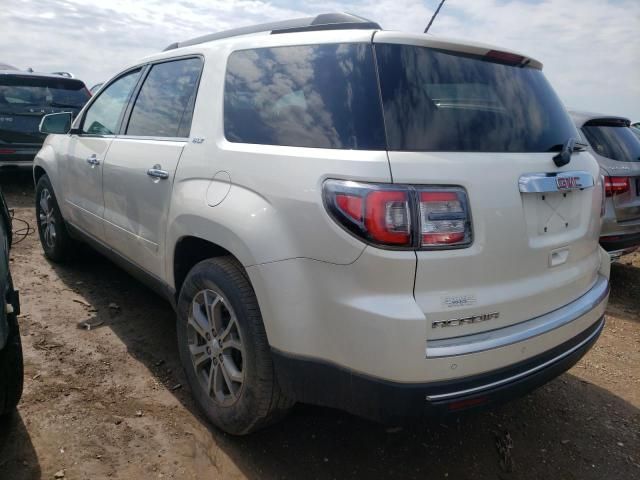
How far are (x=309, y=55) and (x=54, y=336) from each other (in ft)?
8.35

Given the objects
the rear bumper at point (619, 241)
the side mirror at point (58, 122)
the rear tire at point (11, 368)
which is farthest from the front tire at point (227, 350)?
the rear bumper at point (619, 241)

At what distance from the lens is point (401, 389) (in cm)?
177

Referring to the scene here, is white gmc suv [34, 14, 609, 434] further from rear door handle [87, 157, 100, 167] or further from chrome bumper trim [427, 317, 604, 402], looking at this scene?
rear door handle [87, 157, 100, 167]

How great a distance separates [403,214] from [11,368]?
69.3 inches

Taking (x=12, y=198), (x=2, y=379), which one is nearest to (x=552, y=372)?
(x=2, y=379)

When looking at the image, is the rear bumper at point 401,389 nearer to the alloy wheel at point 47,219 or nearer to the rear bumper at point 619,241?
the rear bumper at point 619,241

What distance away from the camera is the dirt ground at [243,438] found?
2.31 m

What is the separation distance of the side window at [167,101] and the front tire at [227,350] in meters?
0.87

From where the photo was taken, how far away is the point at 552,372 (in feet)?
6.98

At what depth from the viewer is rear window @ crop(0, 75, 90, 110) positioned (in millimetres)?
7469

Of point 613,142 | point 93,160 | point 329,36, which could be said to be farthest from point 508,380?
point 613,142

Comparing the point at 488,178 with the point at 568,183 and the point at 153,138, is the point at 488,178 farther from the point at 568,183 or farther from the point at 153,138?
the point at 153,138

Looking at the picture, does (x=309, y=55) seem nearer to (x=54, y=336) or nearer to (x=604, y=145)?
(x=54, y=336)

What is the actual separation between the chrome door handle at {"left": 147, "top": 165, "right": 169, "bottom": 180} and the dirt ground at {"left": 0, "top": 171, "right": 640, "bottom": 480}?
115cm
